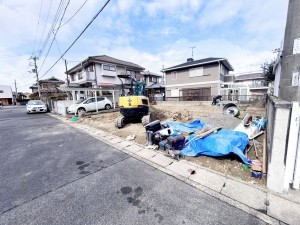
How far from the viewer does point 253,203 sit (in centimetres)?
201

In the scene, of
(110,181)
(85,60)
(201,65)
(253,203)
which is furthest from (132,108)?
(85,60)

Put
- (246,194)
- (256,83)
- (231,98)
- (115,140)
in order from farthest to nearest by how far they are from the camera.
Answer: (256,83)
(231,98)
(115,140)
(246,194)

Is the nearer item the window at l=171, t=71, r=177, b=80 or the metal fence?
the metal fence

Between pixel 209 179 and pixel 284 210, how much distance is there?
3.41ft

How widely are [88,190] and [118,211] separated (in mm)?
818

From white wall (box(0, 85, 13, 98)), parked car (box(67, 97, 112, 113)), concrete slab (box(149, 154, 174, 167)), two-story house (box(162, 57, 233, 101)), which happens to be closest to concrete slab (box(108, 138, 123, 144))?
concrete slab (box(149, 154, 174, 167))

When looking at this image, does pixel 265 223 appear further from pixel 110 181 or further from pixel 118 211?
pixel 110 181

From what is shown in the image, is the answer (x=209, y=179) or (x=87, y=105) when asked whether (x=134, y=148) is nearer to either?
(x=209, y=179)

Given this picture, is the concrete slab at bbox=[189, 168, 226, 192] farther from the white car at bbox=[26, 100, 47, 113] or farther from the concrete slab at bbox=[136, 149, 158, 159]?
the white car at bbox=[26, 100, 47, 113]

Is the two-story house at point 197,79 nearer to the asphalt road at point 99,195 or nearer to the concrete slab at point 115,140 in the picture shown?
the concrete slab at point 115,140

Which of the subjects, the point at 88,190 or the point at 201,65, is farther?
the point at 201,65

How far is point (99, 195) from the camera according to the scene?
7.51ft

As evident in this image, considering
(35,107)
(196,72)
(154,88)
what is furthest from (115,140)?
(154,88)

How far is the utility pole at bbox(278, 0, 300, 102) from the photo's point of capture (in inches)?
113
